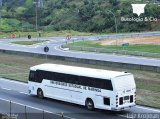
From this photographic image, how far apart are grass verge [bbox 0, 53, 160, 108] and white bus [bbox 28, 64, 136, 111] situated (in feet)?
12.4

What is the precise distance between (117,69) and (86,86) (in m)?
18.6

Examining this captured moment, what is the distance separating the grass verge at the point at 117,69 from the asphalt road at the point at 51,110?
3013 mm

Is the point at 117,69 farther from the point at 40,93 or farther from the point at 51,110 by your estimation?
the point at 51,110

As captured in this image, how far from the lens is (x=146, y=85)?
4019cm

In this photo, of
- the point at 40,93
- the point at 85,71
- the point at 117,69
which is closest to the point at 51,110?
the point at 85,71

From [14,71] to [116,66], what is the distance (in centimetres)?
1123

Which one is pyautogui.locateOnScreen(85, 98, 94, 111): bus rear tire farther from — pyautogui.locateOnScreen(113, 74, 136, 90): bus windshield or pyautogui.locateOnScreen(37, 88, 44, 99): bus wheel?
pyautogui.locateOnScreen(37, 88, 44, 99): bus wheel

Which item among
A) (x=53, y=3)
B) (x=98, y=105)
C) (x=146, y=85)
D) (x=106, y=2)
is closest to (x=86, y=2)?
(x=106, y=2)

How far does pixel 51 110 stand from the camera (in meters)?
30.5

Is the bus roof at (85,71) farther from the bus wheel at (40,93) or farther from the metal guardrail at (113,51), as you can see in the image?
the metal guardrail at (113,51)

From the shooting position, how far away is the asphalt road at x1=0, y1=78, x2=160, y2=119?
28455 mm

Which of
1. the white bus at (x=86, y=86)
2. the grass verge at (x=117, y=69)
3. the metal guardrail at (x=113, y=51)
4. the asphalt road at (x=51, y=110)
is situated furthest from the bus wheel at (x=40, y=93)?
the metal guardrail at (x=113, y=51)

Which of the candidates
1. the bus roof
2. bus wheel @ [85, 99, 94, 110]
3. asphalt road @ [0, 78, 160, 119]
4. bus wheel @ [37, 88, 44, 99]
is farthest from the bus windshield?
bus wheel @ [37, 88, 44, 99]

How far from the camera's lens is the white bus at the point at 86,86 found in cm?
2892
